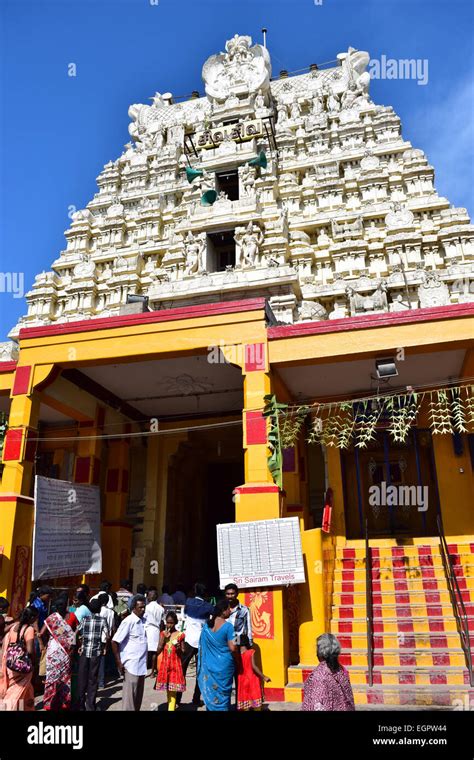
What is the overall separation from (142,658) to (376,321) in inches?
245

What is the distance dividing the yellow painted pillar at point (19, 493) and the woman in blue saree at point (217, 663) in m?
4.65

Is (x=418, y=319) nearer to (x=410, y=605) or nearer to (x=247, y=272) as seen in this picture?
Answer: (x=410, y=605)

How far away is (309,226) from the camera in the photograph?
1922cm

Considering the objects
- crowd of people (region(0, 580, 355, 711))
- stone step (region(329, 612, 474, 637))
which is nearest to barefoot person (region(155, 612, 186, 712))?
crowd of people (region(0, 580, 355, 711))

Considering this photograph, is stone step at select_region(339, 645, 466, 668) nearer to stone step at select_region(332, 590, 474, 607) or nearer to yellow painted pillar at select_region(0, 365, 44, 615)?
stone step at select_region(332, 590, 474, 607)

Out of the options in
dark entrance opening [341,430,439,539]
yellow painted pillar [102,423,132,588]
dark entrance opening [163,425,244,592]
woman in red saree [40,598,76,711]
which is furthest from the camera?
dark entrance opening [163,425,244,592]

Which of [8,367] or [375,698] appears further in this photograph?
[8,367]

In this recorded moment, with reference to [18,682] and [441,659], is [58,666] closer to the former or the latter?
[18,682]

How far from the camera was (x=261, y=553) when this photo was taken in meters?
7.96

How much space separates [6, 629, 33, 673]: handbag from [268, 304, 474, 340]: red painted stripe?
6.07 m

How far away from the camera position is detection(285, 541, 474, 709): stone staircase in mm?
6871

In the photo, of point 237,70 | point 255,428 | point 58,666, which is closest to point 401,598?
point 255,428

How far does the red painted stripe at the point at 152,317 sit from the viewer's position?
9.53 metres

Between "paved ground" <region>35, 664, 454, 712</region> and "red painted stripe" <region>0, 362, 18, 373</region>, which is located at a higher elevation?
"red painted stripe" <region>0, 362, 18, 373</region>
